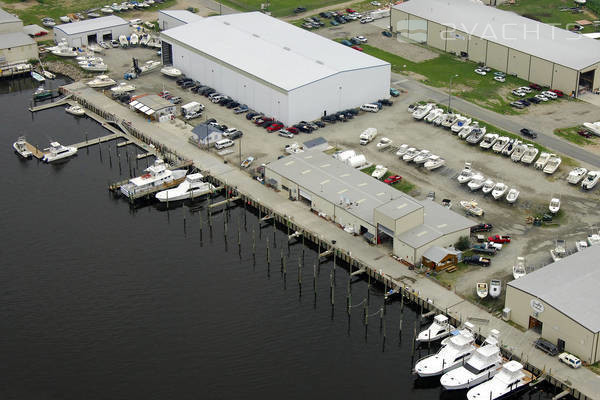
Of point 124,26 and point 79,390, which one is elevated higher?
point 124,26

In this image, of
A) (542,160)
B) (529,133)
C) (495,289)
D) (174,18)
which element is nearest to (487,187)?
(542,160)

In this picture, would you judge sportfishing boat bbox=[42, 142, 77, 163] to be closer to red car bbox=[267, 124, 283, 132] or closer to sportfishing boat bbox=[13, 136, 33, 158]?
sportfishing boat bbox=[13, 136, 33, 158]

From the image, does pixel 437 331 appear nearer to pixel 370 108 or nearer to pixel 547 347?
pixel 547 347

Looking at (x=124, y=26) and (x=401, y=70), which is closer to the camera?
(x=401, y=70)

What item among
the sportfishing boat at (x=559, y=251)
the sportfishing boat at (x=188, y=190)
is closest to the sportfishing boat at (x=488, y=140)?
the sportfishing boat at (x=559, y=251)

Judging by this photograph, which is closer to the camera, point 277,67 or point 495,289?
point 495,289

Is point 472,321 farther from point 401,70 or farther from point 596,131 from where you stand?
point 401,70

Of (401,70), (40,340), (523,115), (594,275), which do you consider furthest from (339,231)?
(401,70)
